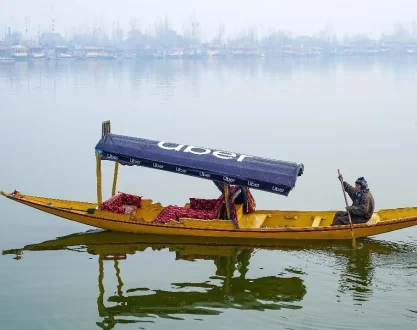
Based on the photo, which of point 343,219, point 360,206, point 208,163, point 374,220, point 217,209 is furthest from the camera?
point 217,209

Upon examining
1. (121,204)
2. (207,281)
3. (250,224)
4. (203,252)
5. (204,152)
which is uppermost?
(204,152)

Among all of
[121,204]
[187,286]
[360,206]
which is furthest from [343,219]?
[121,204]

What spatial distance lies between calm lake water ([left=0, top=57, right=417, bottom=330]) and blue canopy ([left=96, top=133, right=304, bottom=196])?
1747mm

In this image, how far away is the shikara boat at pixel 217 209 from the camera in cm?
1712

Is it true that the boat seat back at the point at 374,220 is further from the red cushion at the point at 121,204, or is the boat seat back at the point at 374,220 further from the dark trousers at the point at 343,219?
the red cushion at the point at 121,204

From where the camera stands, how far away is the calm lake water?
1420 centimetres

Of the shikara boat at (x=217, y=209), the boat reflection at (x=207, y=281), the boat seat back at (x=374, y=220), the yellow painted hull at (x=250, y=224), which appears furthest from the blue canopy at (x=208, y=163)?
the boat seat back at (x=374, y=220)

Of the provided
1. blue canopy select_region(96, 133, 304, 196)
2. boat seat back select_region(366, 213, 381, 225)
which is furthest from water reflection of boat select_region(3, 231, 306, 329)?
boat seat back select_region(366, 213, 381, 225)

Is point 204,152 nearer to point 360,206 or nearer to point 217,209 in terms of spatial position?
point 217,209

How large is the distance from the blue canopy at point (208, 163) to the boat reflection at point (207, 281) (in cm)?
173

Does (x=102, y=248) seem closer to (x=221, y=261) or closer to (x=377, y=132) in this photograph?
(x=221, y=261)

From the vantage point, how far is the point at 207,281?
16.0 m

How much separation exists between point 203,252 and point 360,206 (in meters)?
3.88

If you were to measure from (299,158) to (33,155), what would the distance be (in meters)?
11.0
